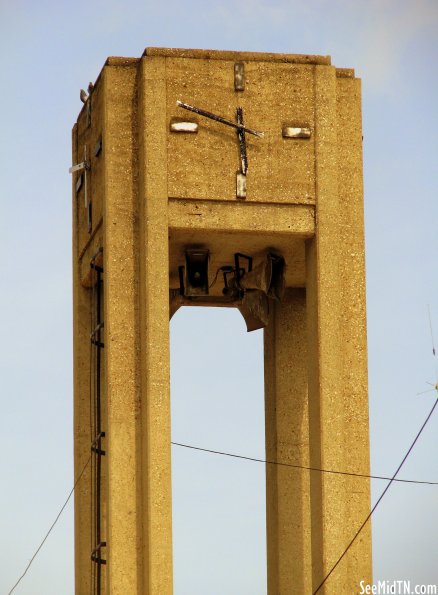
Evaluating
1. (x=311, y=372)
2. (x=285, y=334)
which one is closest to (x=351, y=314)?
(x=311, y=372)

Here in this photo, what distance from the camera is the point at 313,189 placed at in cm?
2908

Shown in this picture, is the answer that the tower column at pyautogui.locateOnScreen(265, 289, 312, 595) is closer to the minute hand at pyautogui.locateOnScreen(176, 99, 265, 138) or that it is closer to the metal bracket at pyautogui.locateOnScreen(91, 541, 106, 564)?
the metal bracket at pyautogui.locateOnScreen(91, 541, 106, 564)

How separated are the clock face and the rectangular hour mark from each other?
0.10 feet

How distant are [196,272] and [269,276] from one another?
857 mm

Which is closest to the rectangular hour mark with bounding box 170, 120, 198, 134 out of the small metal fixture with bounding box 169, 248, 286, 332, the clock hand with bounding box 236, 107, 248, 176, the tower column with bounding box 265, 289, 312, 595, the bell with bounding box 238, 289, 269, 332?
the clock hand with bounding box 236, 107, 248, 176

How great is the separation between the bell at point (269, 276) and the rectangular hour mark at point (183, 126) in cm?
196

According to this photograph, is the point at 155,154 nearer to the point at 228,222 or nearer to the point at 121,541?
the point at 228,222

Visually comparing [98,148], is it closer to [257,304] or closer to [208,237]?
[208,237]

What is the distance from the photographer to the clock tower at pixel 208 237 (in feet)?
93.1

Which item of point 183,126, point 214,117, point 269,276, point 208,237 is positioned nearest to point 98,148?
point 183,126

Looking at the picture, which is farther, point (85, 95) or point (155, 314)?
point (85, 95)

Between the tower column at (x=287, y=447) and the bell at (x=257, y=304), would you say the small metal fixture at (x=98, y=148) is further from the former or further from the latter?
the tower column at (x=287, y=447)

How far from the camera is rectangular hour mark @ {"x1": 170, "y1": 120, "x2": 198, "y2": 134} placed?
2884 cm

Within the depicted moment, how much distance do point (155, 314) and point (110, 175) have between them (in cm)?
172
